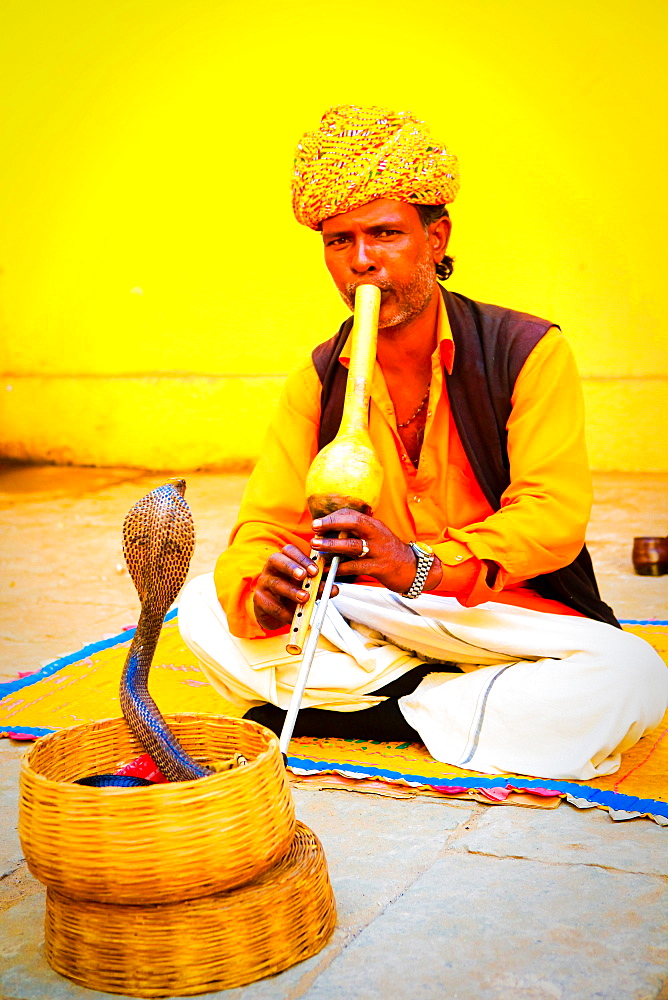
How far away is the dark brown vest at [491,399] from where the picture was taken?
2.54 m

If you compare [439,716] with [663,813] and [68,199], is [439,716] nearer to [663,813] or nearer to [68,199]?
[663,813]

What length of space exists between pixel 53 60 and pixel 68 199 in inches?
33.2

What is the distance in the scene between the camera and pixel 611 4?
6211mm

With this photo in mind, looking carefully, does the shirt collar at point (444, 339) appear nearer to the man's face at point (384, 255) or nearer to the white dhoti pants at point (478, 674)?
the man's face at point (384, 255)

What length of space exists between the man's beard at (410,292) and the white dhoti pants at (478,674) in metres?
0.60

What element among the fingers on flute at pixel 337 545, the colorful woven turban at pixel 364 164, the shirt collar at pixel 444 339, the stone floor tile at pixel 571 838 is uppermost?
the colorful woven turban at pixel 364 164

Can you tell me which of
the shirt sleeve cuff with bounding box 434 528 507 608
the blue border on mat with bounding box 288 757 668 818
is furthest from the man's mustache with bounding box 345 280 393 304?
the blue border on mat with bounding box 288 757 668 818

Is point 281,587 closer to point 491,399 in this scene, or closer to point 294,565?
point 294,565

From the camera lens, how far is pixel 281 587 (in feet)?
6.99

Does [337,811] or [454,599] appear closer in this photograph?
[337,811]

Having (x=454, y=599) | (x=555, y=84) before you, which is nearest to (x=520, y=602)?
(x=454, y=599)

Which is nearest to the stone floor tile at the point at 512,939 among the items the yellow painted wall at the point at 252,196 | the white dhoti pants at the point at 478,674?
the white dhoti pants at the point at 478,674

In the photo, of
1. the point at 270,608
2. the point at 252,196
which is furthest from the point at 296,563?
the point at 252,196

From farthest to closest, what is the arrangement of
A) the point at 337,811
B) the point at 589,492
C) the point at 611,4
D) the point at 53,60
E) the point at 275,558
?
1. the point at 53,60
2. the point at 611,4
3. the point at 589,492
4. the point at 337,811
5. the point at 275,558
